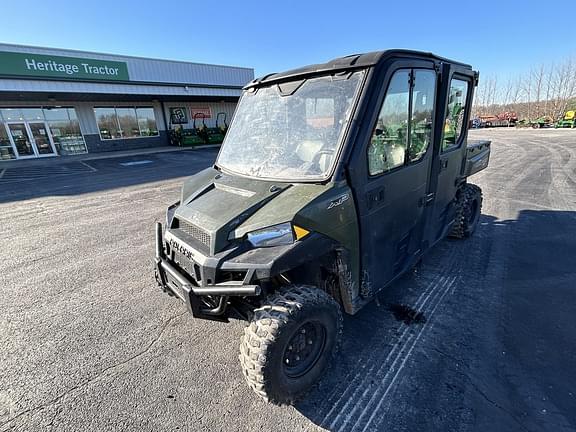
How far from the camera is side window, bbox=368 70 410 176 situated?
225cm

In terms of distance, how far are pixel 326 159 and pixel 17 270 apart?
4.96m

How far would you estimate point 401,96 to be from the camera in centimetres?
241

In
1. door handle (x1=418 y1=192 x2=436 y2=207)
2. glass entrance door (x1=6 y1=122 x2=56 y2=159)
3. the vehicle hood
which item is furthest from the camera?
glass entrance door (x1=6 y1=122 x2=56 y2=159)

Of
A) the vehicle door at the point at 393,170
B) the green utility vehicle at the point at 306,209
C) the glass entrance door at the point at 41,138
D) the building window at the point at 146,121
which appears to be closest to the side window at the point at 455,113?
the green utility vehicle at the point at 306,209

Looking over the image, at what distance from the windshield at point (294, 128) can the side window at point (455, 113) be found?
1.65 metres

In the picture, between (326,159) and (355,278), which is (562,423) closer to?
(355,278)

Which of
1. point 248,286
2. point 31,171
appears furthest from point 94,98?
point 248,286

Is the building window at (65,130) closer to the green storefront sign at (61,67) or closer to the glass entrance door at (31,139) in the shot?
the glass entrance door at (31,139)

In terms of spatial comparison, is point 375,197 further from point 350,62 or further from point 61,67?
point 61,67

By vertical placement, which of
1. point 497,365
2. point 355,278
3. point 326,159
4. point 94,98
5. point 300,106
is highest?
point 94,98

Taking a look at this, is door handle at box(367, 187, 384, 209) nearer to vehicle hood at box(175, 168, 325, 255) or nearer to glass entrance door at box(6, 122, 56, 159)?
vehicle hood at box(175, 168, 325, 255)

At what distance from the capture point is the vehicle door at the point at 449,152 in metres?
3.14

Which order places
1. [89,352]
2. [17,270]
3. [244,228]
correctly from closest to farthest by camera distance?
[244,228] < [89,352] < [17,270]

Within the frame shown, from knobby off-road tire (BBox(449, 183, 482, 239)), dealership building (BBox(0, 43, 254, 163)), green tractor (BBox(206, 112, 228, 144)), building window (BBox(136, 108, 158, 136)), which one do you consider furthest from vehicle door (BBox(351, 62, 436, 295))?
building window (BBox(136, 108, 158, 136))
